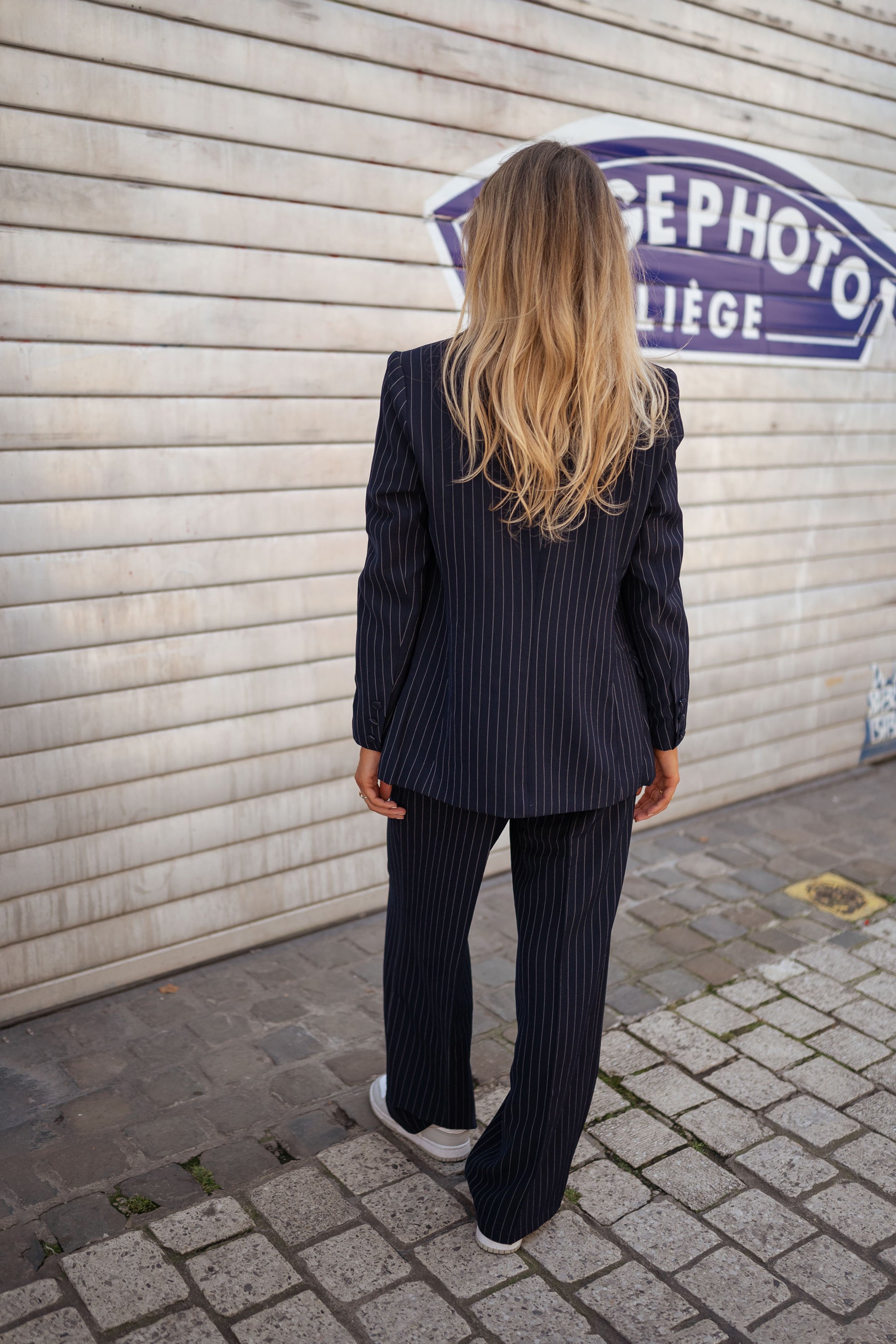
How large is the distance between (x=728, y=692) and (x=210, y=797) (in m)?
2.36

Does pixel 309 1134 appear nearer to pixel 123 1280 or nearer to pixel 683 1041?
pixel 123 1280

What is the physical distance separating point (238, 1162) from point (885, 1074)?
169 centimetres

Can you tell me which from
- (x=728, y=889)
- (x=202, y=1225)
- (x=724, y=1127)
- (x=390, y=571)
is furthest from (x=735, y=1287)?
(x=728, y=889)

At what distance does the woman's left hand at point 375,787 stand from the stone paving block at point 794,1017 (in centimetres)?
153

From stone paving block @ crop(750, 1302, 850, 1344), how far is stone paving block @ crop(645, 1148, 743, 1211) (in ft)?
1.01

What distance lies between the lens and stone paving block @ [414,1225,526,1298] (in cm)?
217

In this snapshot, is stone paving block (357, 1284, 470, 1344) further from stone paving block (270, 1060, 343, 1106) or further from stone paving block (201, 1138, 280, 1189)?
stone paving block (270, 1060, 343, 1106)

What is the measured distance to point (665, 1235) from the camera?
232cm

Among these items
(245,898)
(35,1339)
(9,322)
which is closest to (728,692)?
(245,898)

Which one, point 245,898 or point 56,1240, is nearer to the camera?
point 56,1240

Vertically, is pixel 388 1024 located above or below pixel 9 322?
below

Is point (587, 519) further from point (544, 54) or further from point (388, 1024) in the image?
point (544, 54)

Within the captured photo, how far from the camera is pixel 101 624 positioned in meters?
3.05

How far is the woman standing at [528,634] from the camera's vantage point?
6.25 ft
